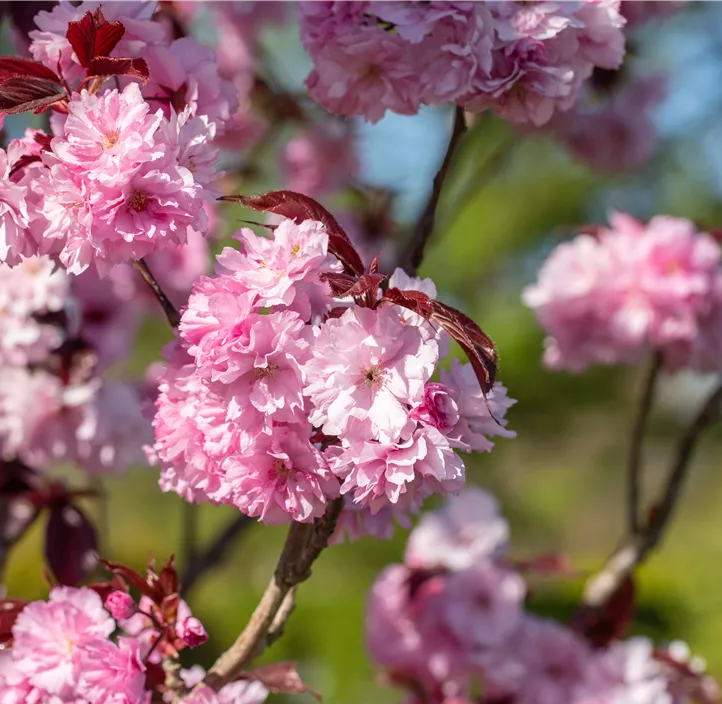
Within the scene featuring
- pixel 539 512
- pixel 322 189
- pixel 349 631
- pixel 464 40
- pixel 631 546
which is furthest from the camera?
pixel 539 512

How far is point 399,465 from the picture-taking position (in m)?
0.71

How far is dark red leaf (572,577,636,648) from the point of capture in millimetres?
1558

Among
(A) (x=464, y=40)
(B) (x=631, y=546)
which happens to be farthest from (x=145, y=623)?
(B) (x=631, y=546)

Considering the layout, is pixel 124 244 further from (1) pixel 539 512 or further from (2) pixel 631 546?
(1) pixel 539 512

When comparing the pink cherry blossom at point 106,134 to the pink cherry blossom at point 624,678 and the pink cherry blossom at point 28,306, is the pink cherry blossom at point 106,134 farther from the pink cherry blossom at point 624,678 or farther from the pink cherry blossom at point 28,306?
the pink cherry blossom at point 624,678

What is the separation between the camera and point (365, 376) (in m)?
0.72

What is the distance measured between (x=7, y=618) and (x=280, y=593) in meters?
0.28

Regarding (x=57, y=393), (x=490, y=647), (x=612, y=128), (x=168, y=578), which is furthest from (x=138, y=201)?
(x=612, y=128)

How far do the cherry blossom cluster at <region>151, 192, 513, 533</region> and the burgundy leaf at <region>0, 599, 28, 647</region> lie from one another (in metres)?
0.28

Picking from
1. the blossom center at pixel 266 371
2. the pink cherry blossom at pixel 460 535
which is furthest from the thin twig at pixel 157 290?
the pink cherry blossom at pixel 460 535

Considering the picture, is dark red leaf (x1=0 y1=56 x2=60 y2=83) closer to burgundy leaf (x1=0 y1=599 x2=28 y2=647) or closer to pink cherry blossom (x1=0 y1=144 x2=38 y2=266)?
Answer: pink cherry blossom (x1=0 y1=144 x2=38 y2=266)

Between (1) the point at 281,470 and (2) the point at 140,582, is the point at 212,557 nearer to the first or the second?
(2) the point at 140,582

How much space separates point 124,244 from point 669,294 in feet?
3.55

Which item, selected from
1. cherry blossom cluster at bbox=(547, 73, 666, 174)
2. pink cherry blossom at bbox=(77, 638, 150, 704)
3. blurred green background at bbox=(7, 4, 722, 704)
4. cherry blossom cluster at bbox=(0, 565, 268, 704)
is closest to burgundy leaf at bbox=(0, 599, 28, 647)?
cherry blossom cluster at bbox=(0, 565, 268, 704)
